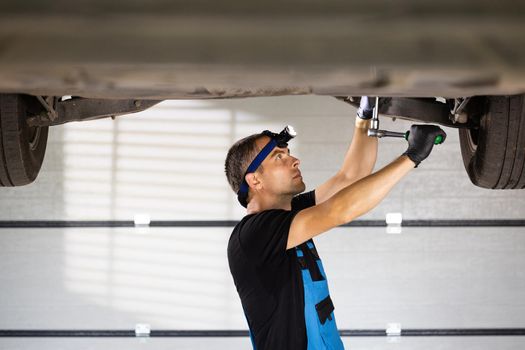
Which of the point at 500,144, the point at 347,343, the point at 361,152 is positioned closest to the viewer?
the point at 500,144

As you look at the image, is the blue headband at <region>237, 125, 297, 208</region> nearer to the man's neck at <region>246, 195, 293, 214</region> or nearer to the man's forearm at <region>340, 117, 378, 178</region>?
the man's neck at <region>246, 195, 293, 214</region>

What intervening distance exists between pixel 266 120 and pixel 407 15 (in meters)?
4.94

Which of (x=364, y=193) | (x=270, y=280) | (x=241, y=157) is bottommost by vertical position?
(x=270, y=280)

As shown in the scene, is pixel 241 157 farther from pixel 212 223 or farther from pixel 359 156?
pixel 212 223

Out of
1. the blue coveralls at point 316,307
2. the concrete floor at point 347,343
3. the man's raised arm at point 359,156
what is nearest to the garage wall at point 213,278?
the concrete floor at point 347,343

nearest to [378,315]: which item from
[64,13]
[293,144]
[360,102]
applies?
[293,144]

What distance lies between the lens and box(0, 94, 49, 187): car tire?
9.91 ft

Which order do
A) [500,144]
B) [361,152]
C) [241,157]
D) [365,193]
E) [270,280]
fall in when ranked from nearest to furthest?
[365,193] < [270,280] < [500,144] < [241,157] < [361,152]

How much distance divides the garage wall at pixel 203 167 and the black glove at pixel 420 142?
355 cm

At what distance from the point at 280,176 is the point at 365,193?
1.94 feet

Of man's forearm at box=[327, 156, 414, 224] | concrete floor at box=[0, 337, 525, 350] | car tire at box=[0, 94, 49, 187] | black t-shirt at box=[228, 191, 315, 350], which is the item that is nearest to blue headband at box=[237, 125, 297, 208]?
black t-shirt at box=[228, 191, 315, 350]

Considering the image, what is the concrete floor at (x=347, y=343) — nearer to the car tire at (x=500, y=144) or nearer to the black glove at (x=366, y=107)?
the car tire at (x=500, y=144)

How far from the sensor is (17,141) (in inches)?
122

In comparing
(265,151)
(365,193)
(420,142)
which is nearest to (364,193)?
(365,193)
